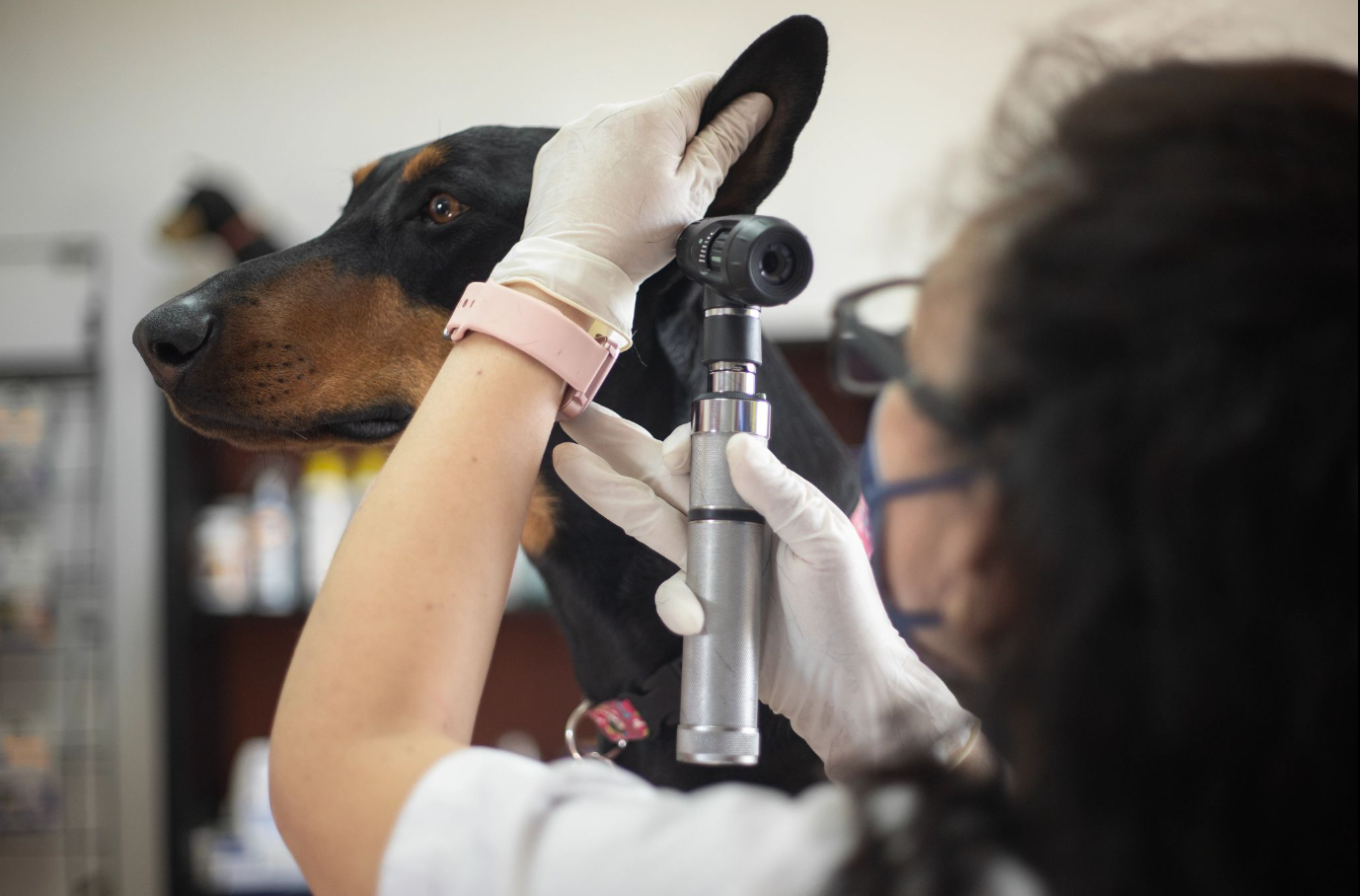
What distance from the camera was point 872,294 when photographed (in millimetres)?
928

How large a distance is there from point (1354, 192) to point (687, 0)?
265cm

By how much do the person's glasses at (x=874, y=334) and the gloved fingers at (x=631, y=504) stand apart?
0.20 m

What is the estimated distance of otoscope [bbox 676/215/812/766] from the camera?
2.09 feet

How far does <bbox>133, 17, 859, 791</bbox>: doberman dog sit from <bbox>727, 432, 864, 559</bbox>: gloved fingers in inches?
8.7

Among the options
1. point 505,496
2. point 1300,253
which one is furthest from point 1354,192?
point 505,496

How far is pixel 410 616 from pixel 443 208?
1.79ft

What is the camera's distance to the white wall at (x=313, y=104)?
278 cm

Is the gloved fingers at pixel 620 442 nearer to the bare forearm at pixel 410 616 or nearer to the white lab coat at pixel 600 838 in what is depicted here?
the bare forearm at pixel 410 616

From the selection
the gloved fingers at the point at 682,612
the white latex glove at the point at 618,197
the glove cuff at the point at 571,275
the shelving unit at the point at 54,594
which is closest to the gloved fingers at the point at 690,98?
the white latex glove at the point at 618,197

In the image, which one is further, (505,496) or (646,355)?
(646,355)

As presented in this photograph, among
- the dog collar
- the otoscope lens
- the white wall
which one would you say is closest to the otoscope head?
the otoscope lens

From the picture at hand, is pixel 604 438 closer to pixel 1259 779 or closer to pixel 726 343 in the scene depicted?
pixel 726 343

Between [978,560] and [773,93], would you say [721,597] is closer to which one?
[978,560]

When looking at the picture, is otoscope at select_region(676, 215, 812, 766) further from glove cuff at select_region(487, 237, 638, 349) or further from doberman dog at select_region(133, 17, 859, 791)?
doberman dog at select_region(133, 17, 859, 791)
